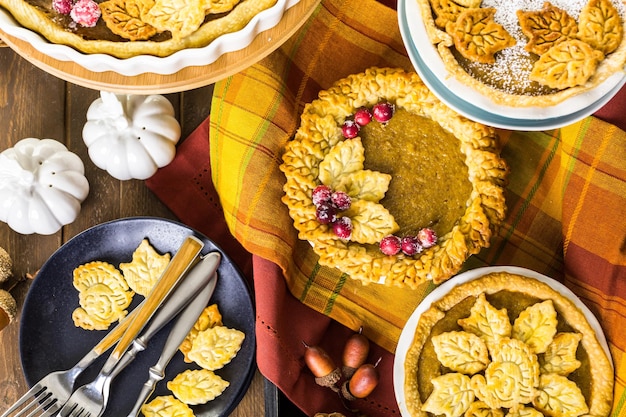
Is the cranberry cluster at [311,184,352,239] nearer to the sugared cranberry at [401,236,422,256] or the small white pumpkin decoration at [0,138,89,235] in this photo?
the sugared cranberry at [401,236,422,256]

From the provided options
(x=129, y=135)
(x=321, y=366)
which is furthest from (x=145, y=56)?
(x=321, y=366)

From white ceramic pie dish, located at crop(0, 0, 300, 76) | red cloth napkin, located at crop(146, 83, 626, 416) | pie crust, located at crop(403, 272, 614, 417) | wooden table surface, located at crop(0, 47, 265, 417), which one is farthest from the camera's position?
wooden table surface, located at crop(0, 47, 265, 417)

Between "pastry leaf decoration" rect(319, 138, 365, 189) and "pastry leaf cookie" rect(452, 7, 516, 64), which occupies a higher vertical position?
"pastry leaf cookie" rect(452, 7, 516, 64)

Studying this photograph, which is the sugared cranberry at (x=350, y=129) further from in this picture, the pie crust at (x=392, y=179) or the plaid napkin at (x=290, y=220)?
the plaid napkin at (x=290, y=220)

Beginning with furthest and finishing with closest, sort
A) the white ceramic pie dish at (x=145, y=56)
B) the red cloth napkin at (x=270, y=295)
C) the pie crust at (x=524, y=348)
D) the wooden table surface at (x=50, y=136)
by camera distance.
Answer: the wooden table surface at (x=50, y=136)
the red cloth napkin at (x=270, y=295)
the pie crust at (x=524, y=348)
the white ceramic pie dish at (x=145, y=56)

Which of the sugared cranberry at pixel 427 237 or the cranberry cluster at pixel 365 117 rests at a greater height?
the cranberry cluster at pixel 365 117

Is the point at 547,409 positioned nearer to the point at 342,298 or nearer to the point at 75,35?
the point at 342,298

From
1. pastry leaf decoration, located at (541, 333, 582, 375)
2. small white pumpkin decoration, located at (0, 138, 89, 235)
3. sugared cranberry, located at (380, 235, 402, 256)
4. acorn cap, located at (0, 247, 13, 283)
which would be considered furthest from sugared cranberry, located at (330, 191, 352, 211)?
acorn cap, located at (0, 247, 13, 283)

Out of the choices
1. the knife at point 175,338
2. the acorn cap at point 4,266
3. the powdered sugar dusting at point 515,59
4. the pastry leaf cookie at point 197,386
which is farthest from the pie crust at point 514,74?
the acorn cap at point 4,266
